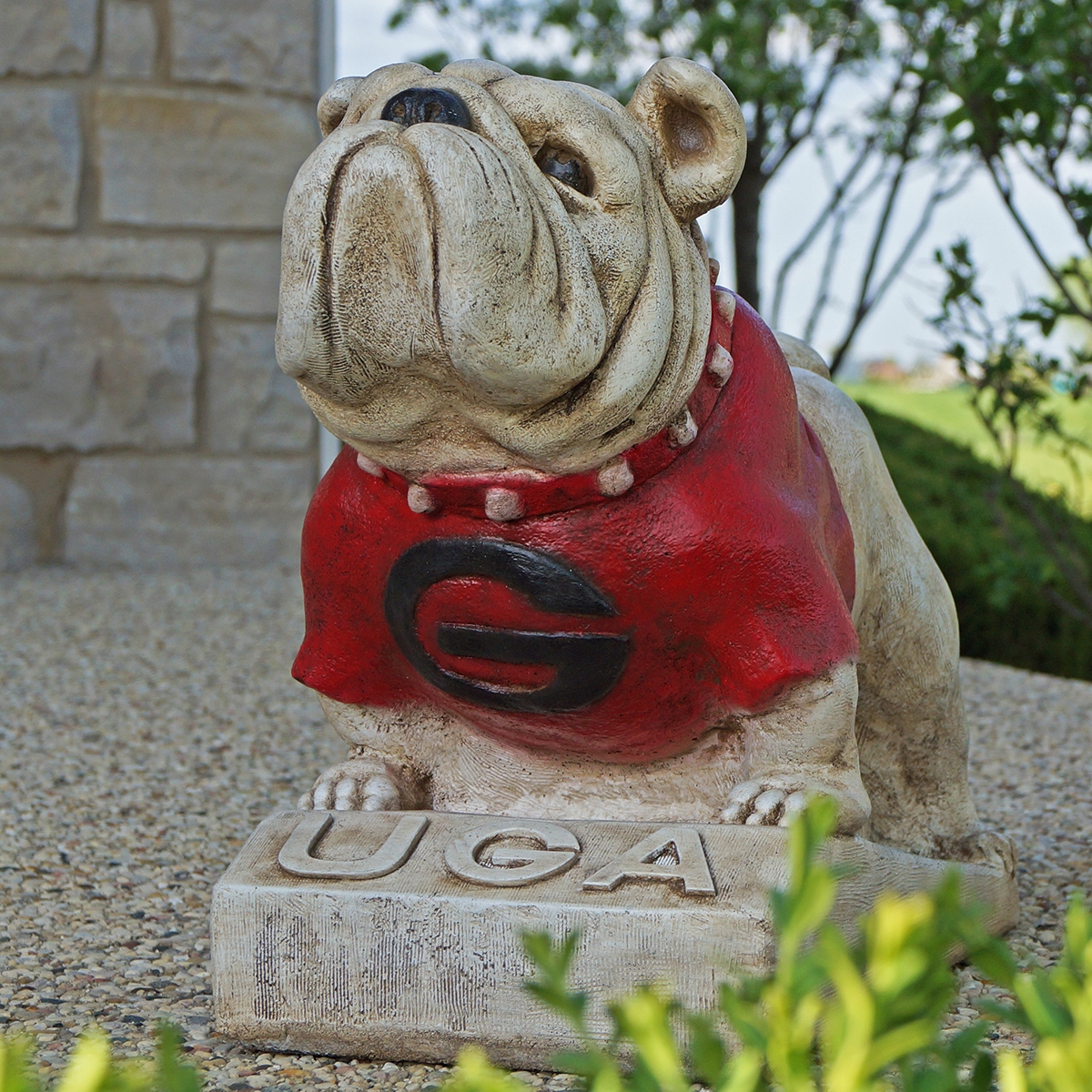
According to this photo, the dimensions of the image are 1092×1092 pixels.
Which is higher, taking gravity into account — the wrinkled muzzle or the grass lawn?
the wrinkled muzzle

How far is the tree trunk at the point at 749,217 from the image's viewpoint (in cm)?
669

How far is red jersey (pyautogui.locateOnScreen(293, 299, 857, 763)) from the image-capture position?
1668mm

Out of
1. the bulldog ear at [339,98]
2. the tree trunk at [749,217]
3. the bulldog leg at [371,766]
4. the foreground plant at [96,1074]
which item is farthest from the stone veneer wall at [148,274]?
the foreground plant at [96,1074]

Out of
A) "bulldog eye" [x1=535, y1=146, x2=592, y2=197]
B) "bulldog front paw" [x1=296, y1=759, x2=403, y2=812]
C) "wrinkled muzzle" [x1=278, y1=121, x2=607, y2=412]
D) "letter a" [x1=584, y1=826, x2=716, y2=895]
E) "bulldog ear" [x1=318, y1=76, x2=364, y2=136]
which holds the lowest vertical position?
"bulldog front paw" [x1=296, y1=759, x2=403, y2=812]

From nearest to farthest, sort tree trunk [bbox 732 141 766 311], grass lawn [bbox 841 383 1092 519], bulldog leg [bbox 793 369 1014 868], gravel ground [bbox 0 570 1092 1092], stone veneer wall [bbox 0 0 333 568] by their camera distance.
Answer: gravel ground [bbox 0 570 1092 1092]
bulldog leg [bbox 793 369 1014 868]
stone veneer wall [bbox 0 0 333 568]
tree trunk [bbox 732 141 766 311]
grass lawn [bbox 841 383 1092 519]

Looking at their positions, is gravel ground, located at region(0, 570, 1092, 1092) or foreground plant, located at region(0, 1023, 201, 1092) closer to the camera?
foreground plant, located at region(0, 1023, 201, 1092)

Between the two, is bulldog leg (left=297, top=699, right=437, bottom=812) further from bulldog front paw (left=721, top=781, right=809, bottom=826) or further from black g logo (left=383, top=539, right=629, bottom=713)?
bulldog front paw (left=721, top=781, right=809, bottom=826)

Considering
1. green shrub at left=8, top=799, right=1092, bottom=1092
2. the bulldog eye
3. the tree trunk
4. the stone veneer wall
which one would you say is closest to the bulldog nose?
the bulldog eye

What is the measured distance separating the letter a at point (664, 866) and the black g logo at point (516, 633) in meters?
0.19

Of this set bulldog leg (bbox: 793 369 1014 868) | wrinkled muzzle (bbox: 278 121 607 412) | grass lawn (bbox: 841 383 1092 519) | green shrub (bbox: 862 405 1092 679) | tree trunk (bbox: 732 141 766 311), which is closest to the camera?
wrinkled muzzle (bbox: 278 121 607 412)

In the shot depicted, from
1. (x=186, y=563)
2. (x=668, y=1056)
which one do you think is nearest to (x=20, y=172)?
(x=186, y=563)

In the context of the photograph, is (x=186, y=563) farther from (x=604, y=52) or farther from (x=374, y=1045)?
(x=374, y=1045)

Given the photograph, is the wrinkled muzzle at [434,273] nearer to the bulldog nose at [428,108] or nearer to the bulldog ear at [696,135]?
the bulldog nose at [428,108]

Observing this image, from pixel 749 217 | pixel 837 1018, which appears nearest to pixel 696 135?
pixel 837 1018
